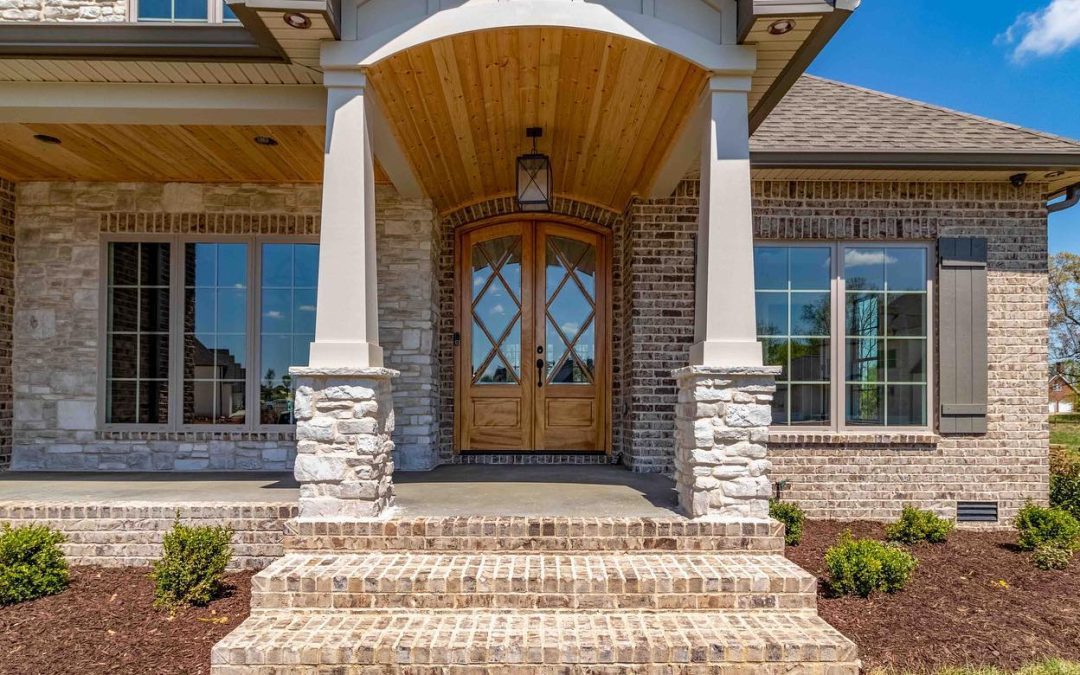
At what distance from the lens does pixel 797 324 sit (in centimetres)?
596

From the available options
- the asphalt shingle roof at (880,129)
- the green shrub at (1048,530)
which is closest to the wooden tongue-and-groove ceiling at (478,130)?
the asphalt shingle roof at (880,129)

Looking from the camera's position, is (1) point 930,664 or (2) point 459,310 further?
(2) point 459,310

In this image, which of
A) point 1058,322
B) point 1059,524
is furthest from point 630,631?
point 1058,322

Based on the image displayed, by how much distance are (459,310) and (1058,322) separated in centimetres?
2487

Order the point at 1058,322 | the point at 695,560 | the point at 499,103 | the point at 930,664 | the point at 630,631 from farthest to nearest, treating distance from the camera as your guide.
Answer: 1. the point at 1058,322
2. the point at 499,103
3. the point at 695,560
4. the point at 930,664
5. the point at 630,631

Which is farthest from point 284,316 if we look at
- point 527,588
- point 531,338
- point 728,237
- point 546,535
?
point 728,237

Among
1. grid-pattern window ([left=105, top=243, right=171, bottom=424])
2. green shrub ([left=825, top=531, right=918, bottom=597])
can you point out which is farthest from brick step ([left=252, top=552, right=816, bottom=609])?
grid-pattern window ([left=105, top=243, right=171, bottom=424])

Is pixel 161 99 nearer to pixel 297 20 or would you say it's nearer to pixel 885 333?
pixel 297 20

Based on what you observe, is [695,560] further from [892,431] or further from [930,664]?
[892,431]

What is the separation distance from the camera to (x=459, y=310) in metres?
6.42

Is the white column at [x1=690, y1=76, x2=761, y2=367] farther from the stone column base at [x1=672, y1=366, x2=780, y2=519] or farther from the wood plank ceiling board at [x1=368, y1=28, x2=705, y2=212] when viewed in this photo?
the wood plank ceiling board at [x1=368, y1=28, x2=705, y2=212]

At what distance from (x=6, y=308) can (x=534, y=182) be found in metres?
4.58

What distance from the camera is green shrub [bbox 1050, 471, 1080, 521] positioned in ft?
18.5

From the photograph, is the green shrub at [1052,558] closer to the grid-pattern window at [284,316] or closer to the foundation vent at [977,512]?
the foundation vent at [977,512]
